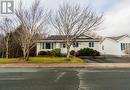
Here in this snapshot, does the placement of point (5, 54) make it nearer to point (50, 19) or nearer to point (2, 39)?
point (2, 39)

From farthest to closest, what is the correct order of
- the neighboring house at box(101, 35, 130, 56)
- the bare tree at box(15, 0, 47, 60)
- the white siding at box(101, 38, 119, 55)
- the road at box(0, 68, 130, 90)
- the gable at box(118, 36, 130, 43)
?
the white siding at box(101, 38, 119, 55)
the gable at box(118, 36, 130, 43)
the neighboring house at box(101, 35, 130, 56)
the bare tree at box(15, 0, 47, 60)
the road at box(0, 68, 130, 90)

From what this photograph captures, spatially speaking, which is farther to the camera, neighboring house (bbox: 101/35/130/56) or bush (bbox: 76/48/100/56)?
neighboring house (bbox: 101/35/130/56)

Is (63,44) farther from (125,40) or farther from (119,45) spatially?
(125,40)

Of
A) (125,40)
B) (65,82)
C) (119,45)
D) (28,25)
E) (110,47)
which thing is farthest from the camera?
(110,47)

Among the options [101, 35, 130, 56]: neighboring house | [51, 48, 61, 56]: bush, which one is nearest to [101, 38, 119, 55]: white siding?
[101, 35, 130, 56]: neighboring house

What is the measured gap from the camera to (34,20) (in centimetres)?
3300

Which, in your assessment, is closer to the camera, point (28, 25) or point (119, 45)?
point (28, 25)

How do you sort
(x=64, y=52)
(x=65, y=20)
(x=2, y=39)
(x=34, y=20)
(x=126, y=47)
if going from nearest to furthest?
(x=34, y=20), (x=65, y=20), (x=2, y=39), (x=64, y=52), (x=126, y=47)

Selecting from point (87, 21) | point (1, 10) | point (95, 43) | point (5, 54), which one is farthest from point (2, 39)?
point (95, 43)

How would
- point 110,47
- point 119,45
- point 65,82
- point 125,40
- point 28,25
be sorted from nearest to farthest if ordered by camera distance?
1. point 65,82
2. point 28,25
3. point 125,40
4. point 119,45
5. point 110,47

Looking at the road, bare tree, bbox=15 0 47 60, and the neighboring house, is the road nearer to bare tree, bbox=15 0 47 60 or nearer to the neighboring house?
bare tree, bbox=15 0 47 60

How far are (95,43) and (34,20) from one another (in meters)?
19.0

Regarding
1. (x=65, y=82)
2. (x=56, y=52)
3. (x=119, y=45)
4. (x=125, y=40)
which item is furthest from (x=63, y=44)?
(x=65, y=82)

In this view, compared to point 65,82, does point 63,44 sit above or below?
above
